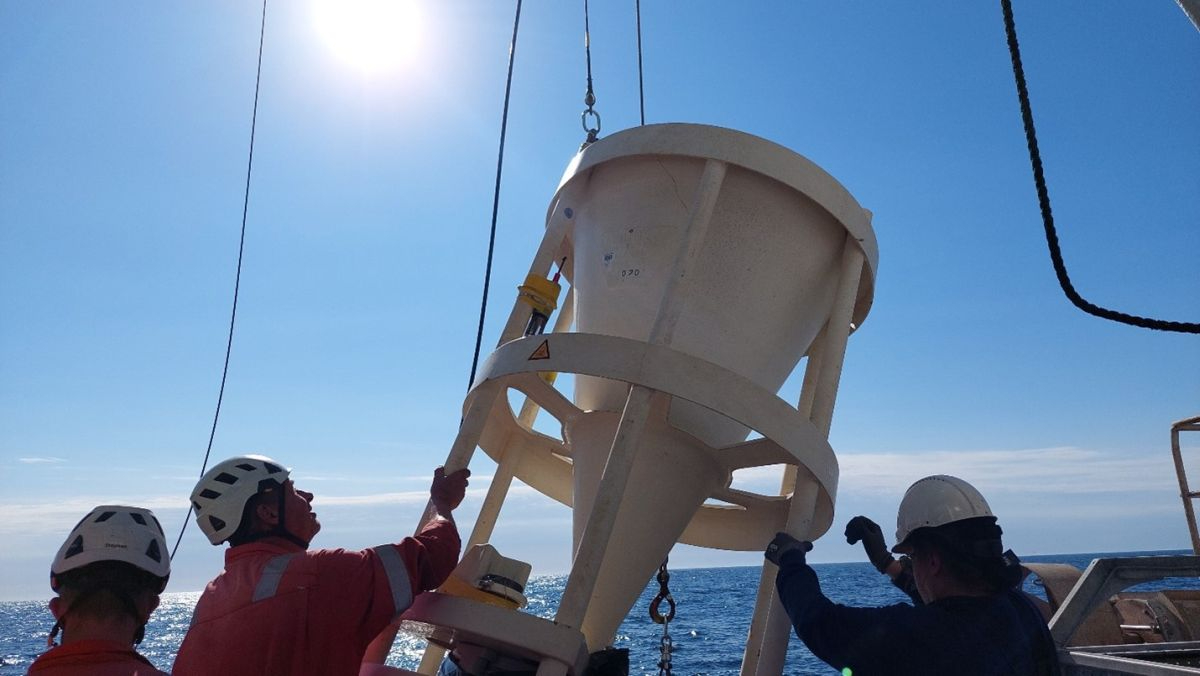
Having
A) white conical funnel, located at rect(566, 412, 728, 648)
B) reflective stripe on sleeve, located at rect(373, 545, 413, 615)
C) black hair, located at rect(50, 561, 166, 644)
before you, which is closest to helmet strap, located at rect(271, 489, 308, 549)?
reflective stripe on sleeve, located at rect(373, 545, 413, 615)

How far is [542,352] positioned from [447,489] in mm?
855

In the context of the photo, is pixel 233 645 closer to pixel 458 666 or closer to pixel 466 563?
pixel 466 563

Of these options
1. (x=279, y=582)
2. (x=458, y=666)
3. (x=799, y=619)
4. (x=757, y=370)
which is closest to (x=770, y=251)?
(x=757, y=370)

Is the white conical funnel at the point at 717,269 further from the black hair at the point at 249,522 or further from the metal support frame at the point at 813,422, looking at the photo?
the black hair at the point at 249,522

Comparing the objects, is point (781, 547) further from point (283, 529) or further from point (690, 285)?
point (283, 529)

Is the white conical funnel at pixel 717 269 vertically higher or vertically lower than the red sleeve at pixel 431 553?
higher

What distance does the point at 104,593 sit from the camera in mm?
2869

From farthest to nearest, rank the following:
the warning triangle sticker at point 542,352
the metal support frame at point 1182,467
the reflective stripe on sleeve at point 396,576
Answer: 1. the metal support frame at point 1182,467
2. the warning triangle sticker at point 542,352
3. the reflective stripe on sleeve at point 396,576

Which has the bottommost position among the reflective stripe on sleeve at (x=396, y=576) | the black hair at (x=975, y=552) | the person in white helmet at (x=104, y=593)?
the person in white helmet at (x=104, y=593)

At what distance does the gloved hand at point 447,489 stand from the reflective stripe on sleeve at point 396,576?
73 cm

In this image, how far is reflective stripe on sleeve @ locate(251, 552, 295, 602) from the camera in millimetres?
3146

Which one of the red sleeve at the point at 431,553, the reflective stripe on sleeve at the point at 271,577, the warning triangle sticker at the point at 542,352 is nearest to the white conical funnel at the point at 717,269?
the warning triangle sticker at the point at 542,352

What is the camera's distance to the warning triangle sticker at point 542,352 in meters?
4.49

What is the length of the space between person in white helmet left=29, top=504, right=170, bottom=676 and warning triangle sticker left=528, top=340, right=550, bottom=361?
1.99 m
